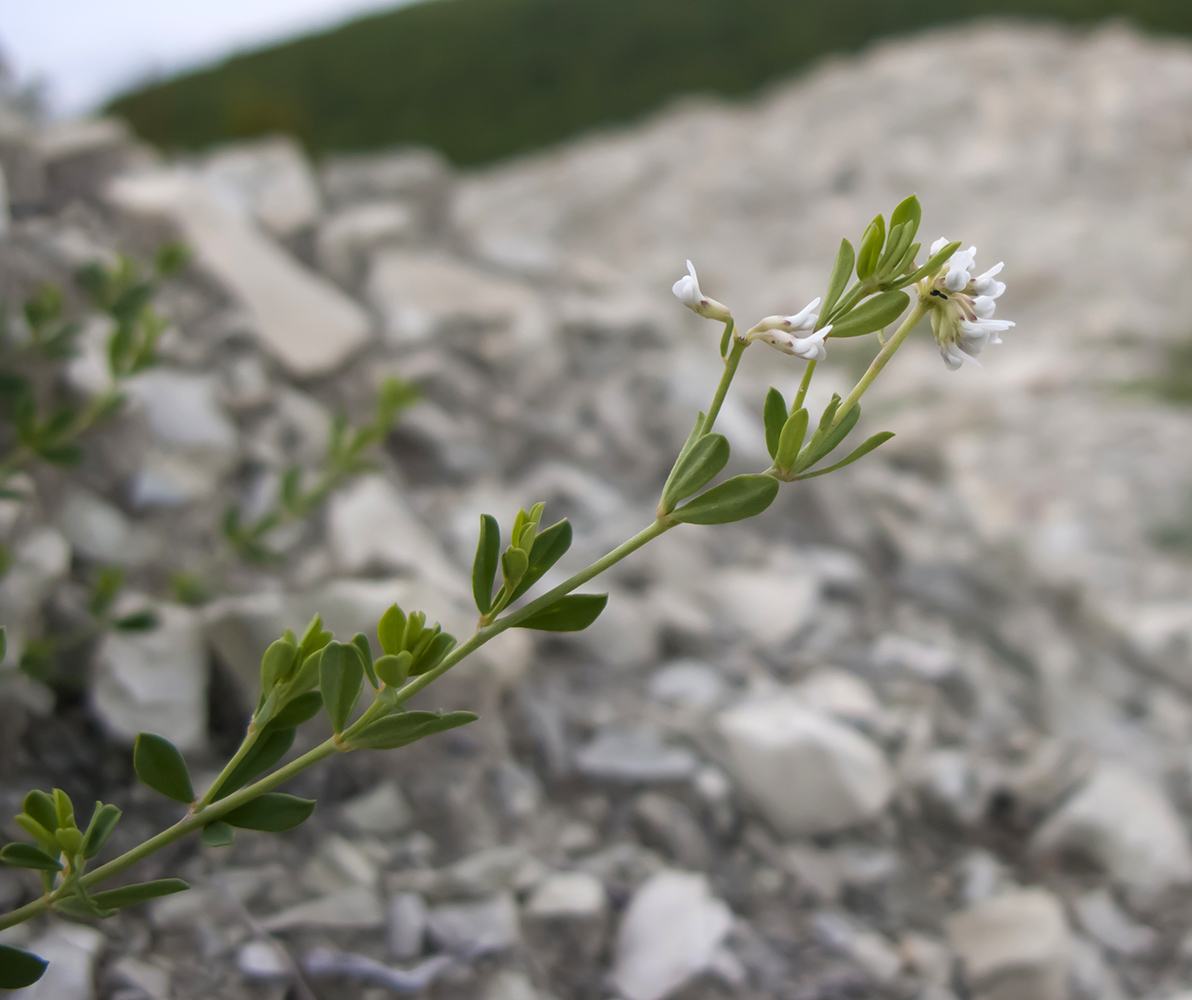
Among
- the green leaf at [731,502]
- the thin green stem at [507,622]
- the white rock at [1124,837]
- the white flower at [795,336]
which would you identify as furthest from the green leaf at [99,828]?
the white rock at [1124,837]

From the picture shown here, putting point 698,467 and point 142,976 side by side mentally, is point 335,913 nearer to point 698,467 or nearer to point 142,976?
point 142,976

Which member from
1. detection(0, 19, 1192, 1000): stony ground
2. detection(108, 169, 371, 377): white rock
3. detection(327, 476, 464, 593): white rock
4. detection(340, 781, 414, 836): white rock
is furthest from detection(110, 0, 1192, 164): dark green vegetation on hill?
detection(340, 781, 414, 836): white rock

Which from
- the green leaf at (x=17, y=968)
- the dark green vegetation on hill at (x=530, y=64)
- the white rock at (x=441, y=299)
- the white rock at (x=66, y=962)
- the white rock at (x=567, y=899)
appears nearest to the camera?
the green leaf at (x=17, y=968)

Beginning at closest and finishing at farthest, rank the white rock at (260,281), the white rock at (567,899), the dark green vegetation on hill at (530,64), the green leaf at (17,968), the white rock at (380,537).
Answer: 1. the green leaf at (17,968)
2. the white rock at (567,899)
3. the white rock at (380,537)
4. the white rock at (260,281)
5. the dark green vegetation on hill at (530,64)

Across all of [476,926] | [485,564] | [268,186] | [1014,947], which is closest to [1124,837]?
[1014,947]

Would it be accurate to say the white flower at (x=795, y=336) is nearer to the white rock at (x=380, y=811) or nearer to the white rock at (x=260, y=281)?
the white rock at (x=380, y=811)
